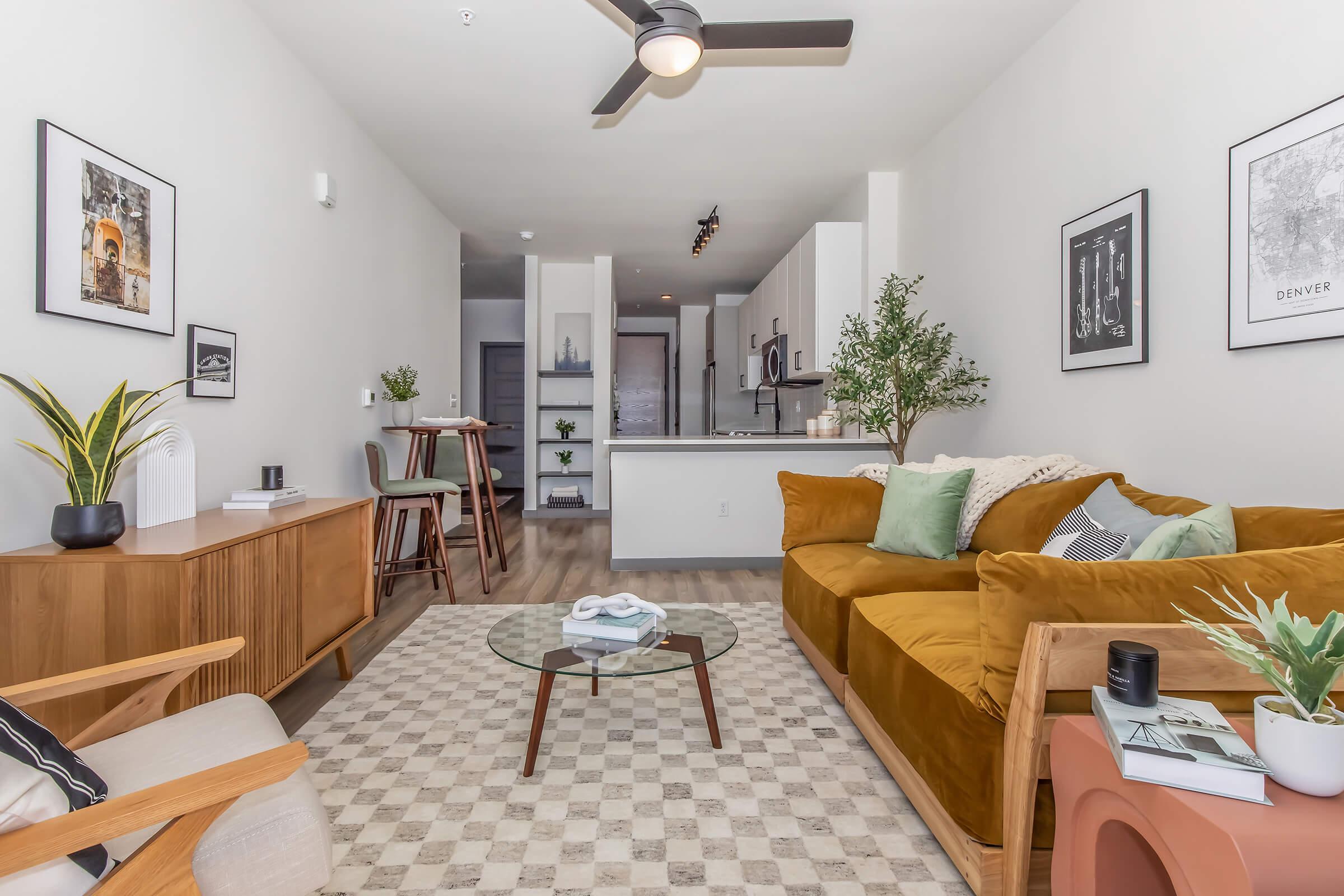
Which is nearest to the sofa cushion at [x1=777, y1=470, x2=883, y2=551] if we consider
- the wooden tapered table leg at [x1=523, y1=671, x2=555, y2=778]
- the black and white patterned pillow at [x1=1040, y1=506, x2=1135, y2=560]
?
the black and white patterned pillow at [x1=1040, y1=506, x2=1135, y2=560]

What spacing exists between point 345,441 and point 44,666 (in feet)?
7.35

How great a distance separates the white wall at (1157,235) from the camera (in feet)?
6.12

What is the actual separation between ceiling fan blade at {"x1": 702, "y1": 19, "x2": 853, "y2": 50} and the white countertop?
2.45m

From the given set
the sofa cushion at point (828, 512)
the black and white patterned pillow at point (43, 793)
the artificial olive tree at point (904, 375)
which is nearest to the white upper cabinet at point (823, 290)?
the artificial olive tree at point (904, 375)

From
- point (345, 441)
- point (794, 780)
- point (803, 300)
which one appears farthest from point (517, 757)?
point (803, 300)

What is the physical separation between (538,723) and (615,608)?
0.39 m

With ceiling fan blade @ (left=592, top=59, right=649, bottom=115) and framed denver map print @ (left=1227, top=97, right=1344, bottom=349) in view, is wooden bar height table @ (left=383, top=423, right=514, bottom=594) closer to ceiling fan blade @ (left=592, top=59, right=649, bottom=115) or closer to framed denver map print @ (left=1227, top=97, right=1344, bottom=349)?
ceiling fan blade @ (left=592, top=59, right=649, bottom=115)

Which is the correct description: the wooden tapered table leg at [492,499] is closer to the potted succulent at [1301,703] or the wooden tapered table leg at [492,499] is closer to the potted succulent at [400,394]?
the potted succulent at [400,394]

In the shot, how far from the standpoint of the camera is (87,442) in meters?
1.77

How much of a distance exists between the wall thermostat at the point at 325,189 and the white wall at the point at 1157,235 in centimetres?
335

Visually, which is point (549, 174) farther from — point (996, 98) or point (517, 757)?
point (517, 757)

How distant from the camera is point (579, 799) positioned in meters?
1.78

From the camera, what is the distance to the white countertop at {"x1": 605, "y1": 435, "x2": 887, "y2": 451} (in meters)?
4.36

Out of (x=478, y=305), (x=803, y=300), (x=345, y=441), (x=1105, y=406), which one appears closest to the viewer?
(x=1105, y=406)
